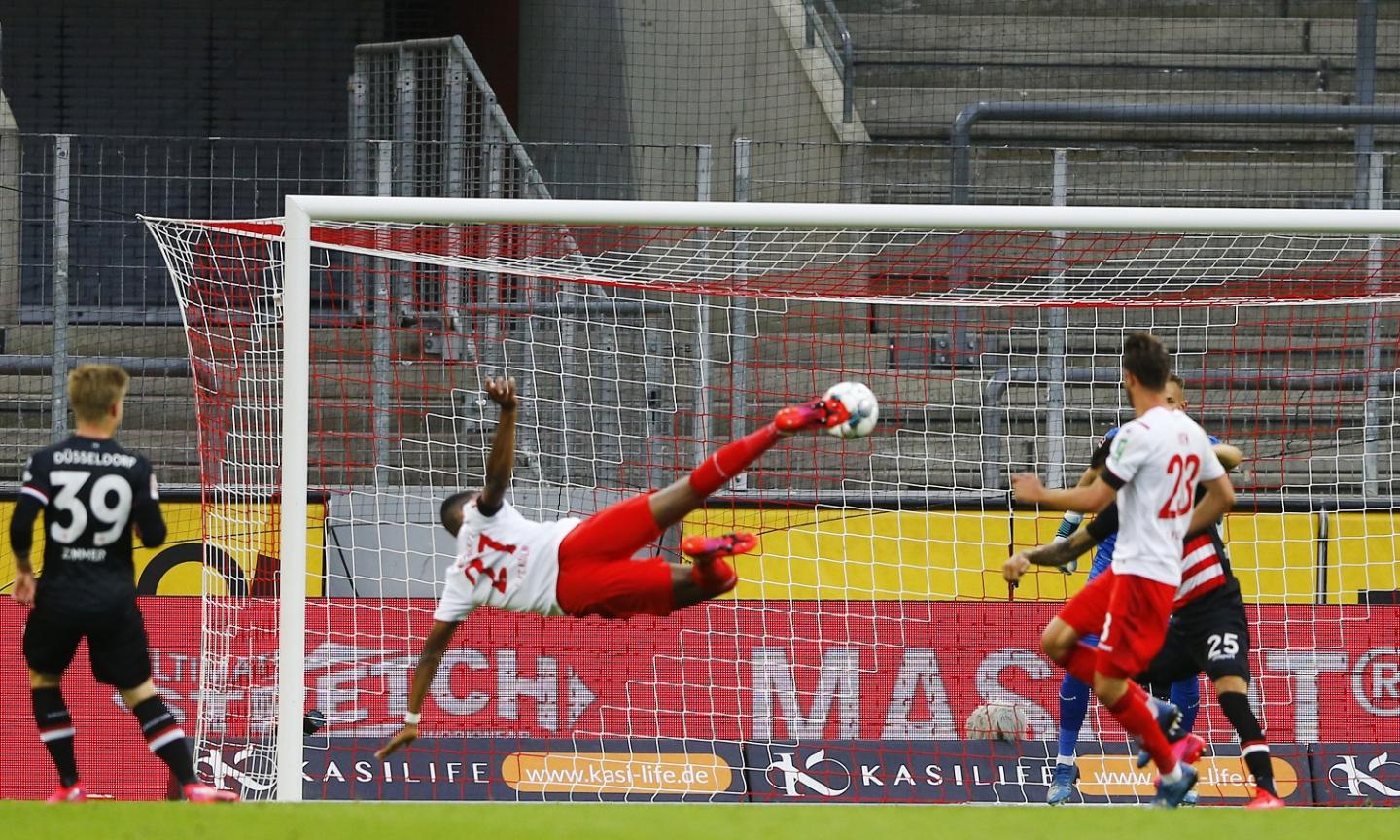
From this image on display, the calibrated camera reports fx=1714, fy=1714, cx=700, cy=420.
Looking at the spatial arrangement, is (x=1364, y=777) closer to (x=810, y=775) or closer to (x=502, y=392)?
(x=810, y=775)

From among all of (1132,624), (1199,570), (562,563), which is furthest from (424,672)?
(1199,570)

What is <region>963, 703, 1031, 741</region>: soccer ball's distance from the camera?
30.2 ft

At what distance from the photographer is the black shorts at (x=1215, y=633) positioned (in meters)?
7.31

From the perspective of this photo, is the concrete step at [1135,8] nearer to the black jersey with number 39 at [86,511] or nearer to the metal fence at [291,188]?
the metal fence at [291,188]

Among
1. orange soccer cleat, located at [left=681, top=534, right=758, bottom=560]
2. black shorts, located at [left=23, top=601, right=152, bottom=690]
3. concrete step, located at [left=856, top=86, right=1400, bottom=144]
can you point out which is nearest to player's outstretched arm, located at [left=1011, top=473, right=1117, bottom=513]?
orange soccer cleat, located at [left=681, top=534, right=758, bottom=560]

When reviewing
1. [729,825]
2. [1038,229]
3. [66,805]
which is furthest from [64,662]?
[1038,229]

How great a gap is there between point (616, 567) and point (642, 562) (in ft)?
0.38

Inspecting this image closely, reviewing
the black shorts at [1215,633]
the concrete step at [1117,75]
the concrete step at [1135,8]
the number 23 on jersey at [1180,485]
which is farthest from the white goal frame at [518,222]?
the concrete step at [1135,8]

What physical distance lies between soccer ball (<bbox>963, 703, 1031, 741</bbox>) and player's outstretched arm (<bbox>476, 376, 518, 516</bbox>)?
3543mm

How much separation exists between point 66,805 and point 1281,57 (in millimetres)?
12055

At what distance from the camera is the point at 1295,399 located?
10.7m

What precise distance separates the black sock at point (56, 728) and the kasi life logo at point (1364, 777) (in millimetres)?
6352

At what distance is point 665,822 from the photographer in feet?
19.5

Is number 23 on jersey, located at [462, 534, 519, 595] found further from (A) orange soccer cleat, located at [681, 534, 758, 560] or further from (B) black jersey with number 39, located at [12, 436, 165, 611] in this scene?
(B) black jersey with number 39, located at [12, 436, 165, 611]
